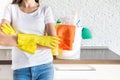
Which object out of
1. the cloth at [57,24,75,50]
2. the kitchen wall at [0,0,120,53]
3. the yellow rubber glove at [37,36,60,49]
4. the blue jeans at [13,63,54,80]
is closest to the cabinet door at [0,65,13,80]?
the blue jeans at [13,63,54,80]

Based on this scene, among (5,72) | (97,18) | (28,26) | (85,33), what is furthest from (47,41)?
(97,18)

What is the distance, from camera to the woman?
1.37 meters

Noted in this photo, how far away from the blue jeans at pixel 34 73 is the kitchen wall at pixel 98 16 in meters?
0.77

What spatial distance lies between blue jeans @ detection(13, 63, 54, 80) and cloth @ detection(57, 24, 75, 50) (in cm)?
40

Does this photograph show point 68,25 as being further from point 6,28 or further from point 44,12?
point 6,28

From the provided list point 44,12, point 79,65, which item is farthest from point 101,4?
point 44,12

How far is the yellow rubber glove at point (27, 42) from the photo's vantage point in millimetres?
1224

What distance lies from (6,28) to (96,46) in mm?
1017

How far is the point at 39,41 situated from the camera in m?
1.25

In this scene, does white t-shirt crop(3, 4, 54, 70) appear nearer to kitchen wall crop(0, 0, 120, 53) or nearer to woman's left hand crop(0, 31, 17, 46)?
woman's left hand crop(0, 31, 17, 46)

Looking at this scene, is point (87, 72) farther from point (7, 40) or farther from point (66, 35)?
point (7, 40)

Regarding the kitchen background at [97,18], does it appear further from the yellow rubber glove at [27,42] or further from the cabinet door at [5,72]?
the yellow rubber glove at [27,42]

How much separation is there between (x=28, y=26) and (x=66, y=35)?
0.45 metres

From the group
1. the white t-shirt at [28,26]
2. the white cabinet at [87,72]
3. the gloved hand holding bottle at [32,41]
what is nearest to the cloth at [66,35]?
the white cabinet at [87,72]
